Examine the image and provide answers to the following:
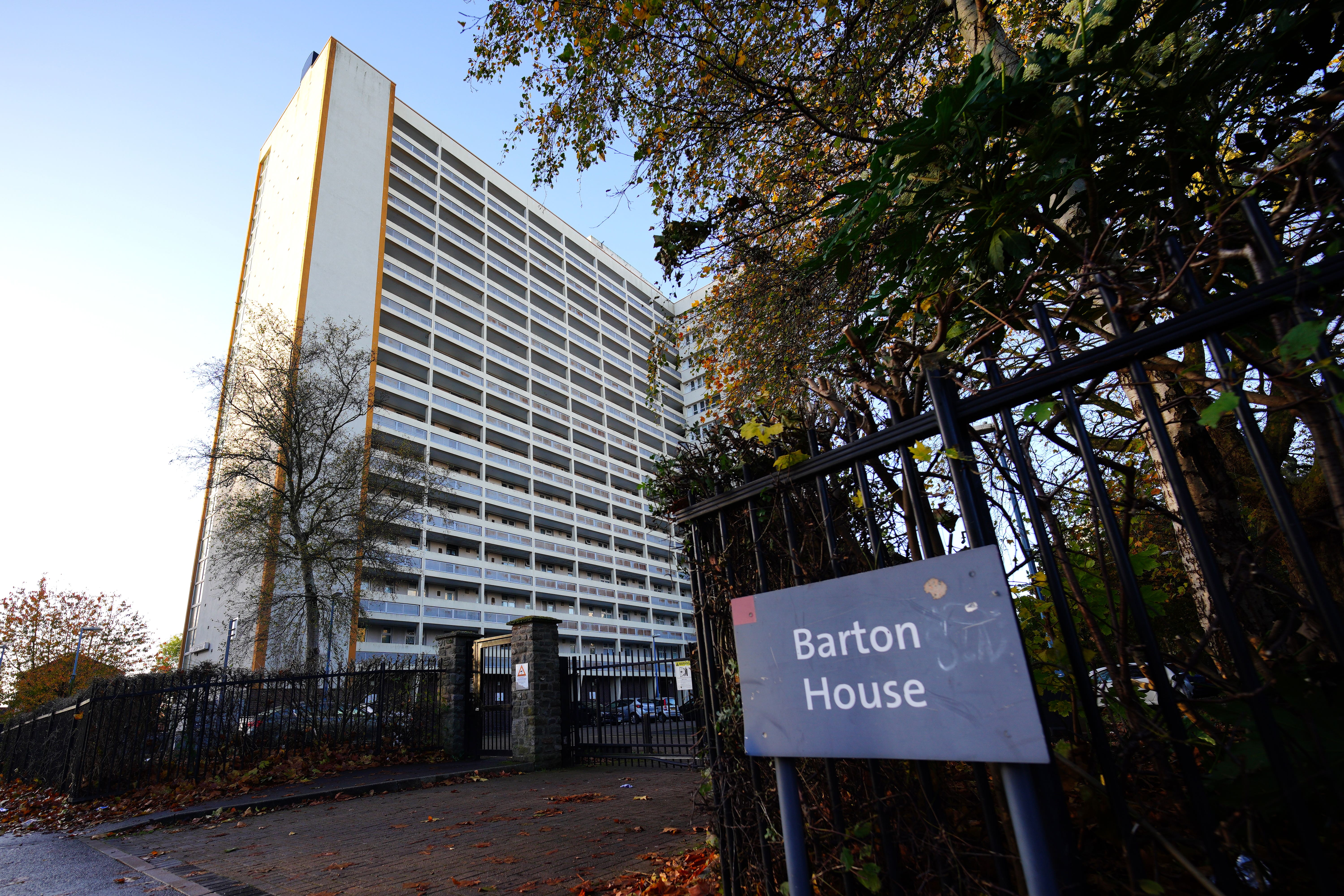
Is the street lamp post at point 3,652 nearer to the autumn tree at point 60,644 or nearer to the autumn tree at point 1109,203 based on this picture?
the autumn tree at point 60,644

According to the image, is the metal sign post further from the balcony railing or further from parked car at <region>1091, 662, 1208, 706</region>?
the balcony railing

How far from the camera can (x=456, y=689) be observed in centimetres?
1247

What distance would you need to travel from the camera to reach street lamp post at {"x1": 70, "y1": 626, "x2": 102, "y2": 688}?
31.8 meters

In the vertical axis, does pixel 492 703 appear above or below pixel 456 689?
below

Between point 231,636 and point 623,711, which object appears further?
point 231,636

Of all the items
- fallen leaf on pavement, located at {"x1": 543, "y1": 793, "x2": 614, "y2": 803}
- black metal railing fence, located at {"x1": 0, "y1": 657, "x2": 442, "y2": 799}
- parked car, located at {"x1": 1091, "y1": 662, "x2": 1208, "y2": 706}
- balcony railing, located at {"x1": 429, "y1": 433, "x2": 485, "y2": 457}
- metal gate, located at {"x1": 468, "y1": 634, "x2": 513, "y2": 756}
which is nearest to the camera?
parked car, located at {"x1": 1091, "y1": 662, "x2": 1208, "y2": 706}

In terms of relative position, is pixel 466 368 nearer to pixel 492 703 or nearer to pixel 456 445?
pixel 456 445

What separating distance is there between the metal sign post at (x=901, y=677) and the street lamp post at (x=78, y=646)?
4131 cm

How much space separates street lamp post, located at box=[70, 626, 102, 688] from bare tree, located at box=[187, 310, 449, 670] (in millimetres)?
17413

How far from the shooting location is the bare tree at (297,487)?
776 inches

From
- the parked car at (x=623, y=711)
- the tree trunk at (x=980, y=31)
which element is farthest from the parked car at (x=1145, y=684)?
the parked car at (x=623, y=711)

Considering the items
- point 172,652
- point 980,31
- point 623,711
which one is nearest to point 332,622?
point 623,711

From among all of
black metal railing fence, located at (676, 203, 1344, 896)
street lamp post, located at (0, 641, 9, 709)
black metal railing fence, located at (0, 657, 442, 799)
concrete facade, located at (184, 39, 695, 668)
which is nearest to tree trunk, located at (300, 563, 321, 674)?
black metal railing fence, located at (0, 657, 442, 799)

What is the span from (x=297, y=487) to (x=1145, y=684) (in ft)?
75.2
